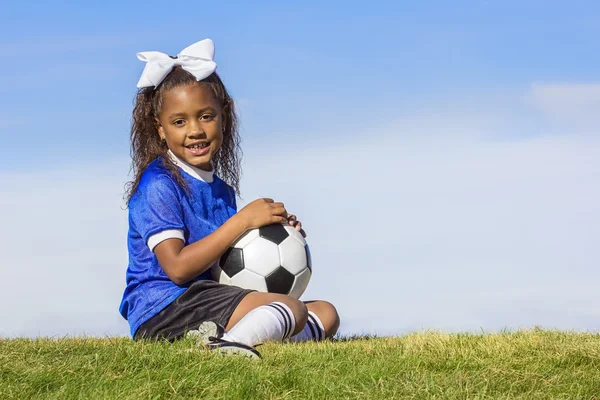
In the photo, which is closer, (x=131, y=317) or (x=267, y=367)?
(x=267, y=367)

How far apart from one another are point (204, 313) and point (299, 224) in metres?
1.16

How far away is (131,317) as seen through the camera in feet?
20.8

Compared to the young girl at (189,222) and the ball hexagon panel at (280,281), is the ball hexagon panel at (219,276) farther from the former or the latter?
the ball hexagon panel at (280,281)

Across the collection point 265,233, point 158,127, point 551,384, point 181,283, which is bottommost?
point 551,384

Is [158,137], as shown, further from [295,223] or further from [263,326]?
[263,326]

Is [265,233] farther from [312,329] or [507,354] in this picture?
[507,354]

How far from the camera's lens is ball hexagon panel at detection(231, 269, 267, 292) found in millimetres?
6133

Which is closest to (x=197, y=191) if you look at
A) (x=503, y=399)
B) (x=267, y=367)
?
(x=267, y=367)

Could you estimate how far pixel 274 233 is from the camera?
20.3 ft

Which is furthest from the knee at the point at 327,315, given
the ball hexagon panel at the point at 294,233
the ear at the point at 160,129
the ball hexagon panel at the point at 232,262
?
the ear at the point at 160,129

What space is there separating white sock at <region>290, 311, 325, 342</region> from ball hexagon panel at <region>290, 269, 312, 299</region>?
33 cm

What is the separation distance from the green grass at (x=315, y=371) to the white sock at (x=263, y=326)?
0.13 m

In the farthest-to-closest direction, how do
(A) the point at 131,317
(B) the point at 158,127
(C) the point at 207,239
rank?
1. (B) the point at 158,127
2. (A) the point at 131,317
3. (C) the point at 207,239

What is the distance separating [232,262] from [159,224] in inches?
24.7
